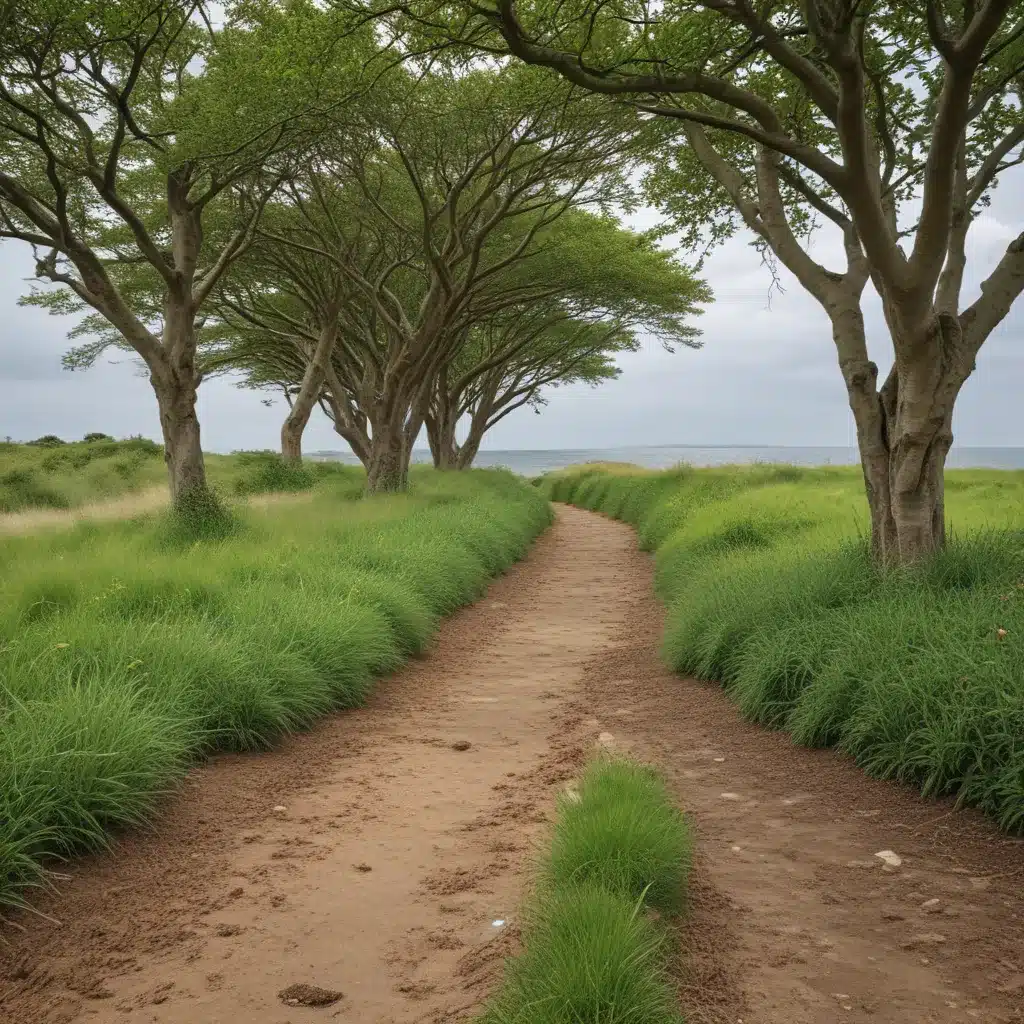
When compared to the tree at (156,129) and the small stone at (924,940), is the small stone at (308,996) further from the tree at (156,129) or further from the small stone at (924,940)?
the tree at (156,129)

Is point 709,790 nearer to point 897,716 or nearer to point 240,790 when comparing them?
point 897,716

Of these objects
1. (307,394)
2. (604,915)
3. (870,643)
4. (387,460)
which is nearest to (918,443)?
(870,643)

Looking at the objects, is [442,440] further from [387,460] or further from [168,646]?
[168,646]

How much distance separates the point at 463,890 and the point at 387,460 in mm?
16154

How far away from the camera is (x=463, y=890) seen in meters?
3.63

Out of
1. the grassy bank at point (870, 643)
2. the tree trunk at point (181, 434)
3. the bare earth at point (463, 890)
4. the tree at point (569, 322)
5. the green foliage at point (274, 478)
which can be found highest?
the tree at point (569, 322)

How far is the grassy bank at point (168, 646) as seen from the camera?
13.1 ft

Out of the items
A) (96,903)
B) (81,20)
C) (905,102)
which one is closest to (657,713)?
(96,903)

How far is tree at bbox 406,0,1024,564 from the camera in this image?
18.5 ft

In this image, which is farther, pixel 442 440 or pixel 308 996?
pixel 442 440

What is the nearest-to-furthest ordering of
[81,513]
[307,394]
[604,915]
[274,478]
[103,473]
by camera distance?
[604,915] < [81,513] < [307,394] < [274,478] < [103,473]

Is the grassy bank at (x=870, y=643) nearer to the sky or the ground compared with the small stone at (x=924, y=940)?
nearer to the sky

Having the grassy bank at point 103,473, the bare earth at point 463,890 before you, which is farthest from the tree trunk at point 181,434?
the bare earth at point 463,890

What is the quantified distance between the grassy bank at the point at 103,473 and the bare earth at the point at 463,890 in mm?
14891
